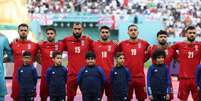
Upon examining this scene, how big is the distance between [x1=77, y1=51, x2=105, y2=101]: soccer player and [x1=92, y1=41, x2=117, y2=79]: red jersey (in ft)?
1.34

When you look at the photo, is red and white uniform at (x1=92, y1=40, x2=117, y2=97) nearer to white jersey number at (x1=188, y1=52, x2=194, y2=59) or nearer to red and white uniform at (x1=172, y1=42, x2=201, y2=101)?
red and white uniform at (x1=172, y1=42, x2=201, y2=101)

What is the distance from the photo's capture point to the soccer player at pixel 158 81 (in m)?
10.6

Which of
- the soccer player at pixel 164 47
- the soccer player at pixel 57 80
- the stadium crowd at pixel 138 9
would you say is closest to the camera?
the soccer player at pixel 57 80

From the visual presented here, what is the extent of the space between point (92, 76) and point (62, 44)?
116 centimetres

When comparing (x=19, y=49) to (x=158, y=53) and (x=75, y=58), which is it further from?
(x=158, y=53)

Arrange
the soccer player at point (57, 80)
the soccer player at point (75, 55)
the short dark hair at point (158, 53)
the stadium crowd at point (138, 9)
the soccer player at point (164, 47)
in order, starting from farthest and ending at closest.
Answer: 1. the stadium crowd at point (138, 9)
2. the soccer player at point (75, 55)
3. the soccer player at point (164, 47)
4. the soccer player at point (57, 80)
5. the short dark hair at point (158, 53)

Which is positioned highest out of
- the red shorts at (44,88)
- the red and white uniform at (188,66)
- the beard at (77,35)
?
the beard at (77,35)

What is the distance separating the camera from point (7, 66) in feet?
70.2

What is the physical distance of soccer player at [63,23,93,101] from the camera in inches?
445

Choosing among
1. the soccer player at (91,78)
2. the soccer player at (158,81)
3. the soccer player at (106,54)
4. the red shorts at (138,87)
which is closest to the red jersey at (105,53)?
the soccer player at (106,54)

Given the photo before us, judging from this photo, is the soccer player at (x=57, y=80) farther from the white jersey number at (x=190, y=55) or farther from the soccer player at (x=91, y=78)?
the white jersey number at (x=190, y=55)

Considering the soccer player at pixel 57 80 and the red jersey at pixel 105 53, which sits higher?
the red jersey at pixel 105 53

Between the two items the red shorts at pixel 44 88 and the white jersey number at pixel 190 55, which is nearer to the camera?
the white jersey number at pixel 190 55

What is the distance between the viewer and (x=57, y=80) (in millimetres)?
10867
